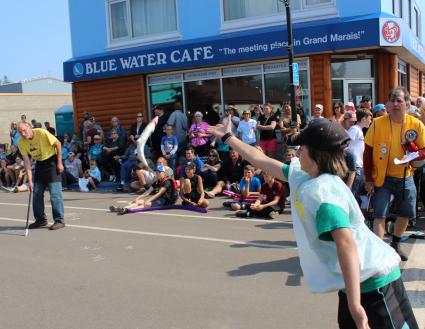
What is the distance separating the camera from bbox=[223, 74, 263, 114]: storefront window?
1448 centimetres

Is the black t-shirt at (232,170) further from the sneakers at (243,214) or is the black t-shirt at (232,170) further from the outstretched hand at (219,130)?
the outstretched hand at (219,130)

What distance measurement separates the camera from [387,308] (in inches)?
90.2

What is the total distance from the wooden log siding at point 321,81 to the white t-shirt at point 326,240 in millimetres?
11004

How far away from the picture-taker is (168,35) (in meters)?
16.0

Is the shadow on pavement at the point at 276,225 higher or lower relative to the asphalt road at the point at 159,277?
lower

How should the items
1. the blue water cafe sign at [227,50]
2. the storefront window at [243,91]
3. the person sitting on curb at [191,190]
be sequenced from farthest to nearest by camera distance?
the storefront window at [243,91], the blue water cafe sign at [227,50], the person sitting on curb at [191,190]

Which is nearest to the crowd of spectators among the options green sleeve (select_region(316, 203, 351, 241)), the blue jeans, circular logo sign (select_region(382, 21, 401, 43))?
circular logo sign (select_region(382, 21, 401, 43))

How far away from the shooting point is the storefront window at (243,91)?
47.5 ft

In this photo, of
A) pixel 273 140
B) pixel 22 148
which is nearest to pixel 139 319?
pixel 22 148

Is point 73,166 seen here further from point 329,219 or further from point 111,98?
point 329,219

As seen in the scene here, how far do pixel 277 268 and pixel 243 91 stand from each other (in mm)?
9690

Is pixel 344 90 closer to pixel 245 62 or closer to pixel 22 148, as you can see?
pixel 245 62

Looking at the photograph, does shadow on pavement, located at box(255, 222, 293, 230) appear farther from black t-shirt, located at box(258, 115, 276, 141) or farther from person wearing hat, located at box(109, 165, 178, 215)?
black t-shirt, located at box(258, 115, 276, 141)

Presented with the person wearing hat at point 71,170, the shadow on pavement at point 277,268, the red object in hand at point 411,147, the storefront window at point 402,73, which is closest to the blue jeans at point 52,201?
the shadow on pavement at point 277,268
